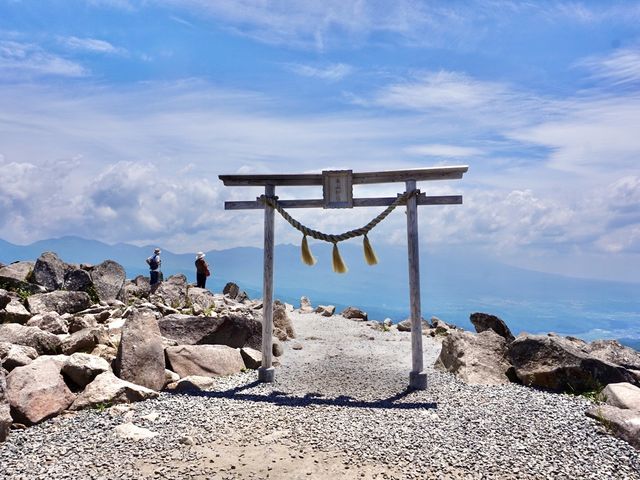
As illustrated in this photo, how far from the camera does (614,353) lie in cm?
1521

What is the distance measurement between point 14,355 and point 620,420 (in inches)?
497

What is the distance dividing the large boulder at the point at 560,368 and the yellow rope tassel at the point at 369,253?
4.41 meters

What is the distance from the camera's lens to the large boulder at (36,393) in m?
10.2

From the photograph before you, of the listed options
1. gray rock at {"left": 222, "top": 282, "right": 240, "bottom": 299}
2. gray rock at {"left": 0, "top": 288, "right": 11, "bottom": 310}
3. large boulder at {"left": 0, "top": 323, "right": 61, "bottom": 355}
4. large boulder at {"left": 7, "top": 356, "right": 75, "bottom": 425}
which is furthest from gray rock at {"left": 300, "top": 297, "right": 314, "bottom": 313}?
large boulder at {"left": 7, "top": 356, "right": 75, "bottom": 425}

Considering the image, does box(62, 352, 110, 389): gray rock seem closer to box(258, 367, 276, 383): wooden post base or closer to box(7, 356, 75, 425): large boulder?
box(7, 356, 75, 425): large boulder

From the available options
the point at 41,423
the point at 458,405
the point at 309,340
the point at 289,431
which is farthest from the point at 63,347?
the point at 458,405

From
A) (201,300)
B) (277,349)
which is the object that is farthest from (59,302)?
(277,349)

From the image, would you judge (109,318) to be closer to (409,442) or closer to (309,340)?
(309,340)

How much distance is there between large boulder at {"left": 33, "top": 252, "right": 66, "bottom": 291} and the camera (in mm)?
21422

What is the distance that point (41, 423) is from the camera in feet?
33.8

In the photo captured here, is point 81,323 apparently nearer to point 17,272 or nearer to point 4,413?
point 4,413

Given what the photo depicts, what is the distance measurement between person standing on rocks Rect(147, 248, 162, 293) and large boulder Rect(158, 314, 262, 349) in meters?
9.72

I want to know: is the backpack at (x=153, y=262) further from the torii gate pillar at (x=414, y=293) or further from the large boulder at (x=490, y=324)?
the torii gate pillar at (x=414, y=293)

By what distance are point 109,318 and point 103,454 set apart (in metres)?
10.0
